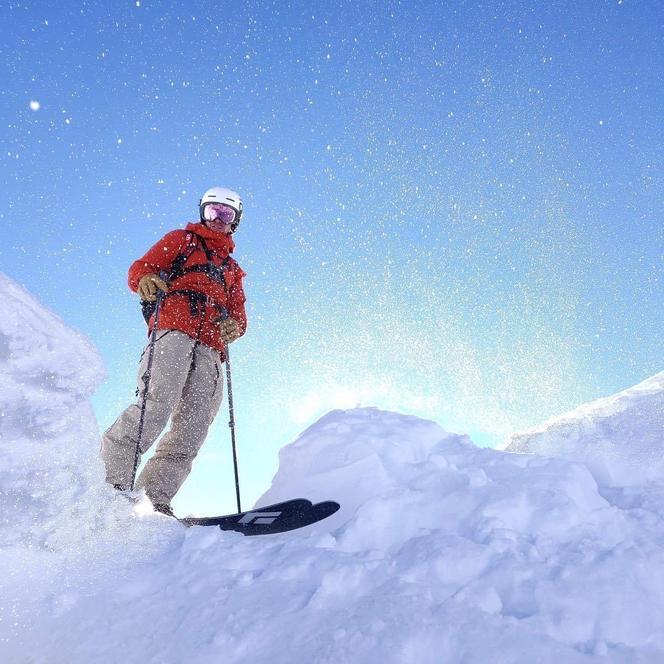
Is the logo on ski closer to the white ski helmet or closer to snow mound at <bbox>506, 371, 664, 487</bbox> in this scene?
snow mound at <bbox>506, 371, 664, 487</bbox>

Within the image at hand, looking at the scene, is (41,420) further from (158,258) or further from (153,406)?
(158,258)

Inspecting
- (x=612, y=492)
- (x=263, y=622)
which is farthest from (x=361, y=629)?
(x=612, y=492)

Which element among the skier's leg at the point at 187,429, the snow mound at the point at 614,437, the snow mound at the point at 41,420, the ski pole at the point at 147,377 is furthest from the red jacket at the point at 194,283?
the snow mound at the point at 614,437

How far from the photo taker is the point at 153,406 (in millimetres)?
5301

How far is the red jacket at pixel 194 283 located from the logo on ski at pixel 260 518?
2.55 metres

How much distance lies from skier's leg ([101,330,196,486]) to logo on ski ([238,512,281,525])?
5.96 ft

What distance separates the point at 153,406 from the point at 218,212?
8.97ft

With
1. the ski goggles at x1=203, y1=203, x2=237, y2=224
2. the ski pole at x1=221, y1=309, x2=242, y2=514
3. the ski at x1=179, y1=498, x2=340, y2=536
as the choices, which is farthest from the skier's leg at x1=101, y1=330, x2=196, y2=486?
the ski goggles at x1=203, y1=203, x2=237, y2=224

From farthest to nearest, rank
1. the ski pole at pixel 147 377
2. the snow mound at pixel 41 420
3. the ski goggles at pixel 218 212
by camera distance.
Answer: the ski goggles at pixel 218 212 → the ski pole at pixel 147 377 → the snow mound at pixel 41 420

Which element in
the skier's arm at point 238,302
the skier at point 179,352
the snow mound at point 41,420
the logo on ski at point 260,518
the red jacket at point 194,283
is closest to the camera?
the snow mound at point 41,420

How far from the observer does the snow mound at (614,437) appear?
12.3 ft

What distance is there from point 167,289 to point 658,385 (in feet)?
17.1

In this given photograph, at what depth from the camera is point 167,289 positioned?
5734 mm

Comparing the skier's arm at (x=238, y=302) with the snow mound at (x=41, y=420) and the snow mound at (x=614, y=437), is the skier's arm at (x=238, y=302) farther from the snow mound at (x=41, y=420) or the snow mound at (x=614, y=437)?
the snow mound at (x=614, y=437)
